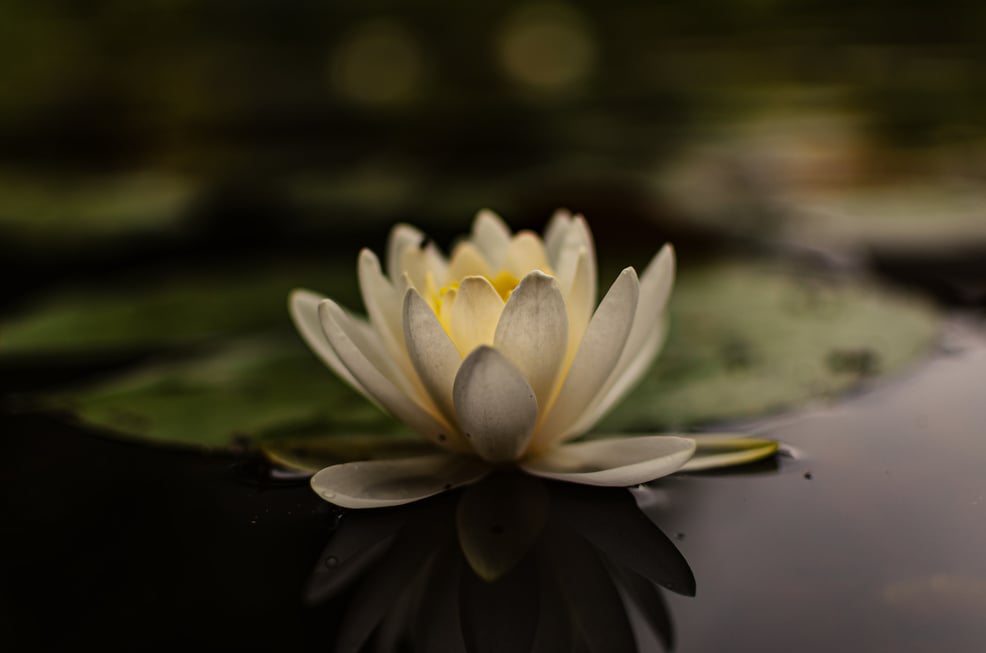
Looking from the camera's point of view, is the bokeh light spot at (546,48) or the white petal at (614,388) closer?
the white petal at (614,388)

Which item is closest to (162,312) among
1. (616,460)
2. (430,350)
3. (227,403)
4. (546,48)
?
(227,403)

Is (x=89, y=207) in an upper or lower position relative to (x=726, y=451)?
upper

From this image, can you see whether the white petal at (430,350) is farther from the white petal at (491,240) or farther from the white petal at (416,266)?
the white petal at (491,240)

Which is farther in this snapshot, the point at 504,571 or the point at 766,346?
the point at 766,346

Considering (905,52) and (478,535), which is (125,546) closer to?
(478,535)

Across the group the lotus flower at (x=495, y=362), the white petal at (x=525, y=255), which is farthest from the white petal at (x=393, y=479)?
the white petal at (x=525, y=255)

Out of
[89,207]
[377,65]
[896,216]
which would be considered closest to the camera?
[896,216]

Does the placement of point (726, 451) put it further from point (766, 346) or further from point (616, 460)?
point (766, 346)
